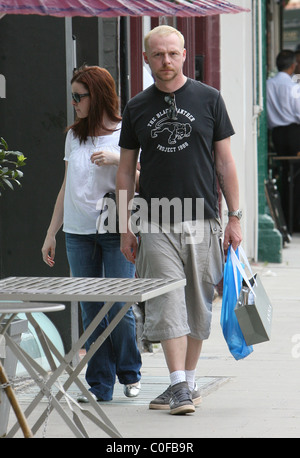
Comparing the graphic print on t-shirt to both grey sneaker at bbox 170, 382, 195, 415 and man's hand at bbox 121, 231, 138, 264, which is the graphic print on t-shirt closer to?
man's hand at bbox 121, 231, 138, 264

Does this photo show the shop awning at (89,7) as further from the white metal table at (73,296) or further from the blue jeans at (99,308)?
the blue jeans at (99,308)

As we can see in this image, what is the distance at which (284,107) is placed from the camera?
15.3 meters

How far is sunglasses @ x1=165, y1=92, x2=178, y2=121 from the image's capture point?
5.46 meters

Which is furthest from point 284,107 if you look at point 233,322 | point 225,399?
point 233,322

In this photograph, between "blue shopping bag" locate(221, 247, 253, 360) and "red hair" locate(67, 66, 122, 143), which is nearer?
"blue shopping bag" locate(221, 247, 253, 360)

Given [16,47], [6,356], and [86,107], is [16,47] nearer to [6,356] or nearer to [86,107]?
[86,107]

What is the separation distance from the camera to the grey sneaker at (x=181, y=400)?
17.9 feet

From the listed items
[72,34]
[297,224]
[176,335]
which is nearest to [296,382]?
[176,335]

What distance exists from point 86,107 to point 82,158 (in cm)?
28

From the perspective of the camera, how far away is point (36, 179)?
6871 mm

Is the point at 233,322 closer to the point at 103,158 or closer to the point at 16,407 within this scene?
the point at 103,158

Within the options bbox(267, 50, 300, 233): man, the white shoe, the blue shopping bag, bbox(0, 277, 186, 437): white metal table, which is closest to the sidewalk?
the white shoe

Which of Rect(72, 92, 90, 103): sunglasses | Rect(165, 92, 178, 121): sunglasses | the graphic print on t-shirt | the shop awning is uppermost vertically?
the shop awning

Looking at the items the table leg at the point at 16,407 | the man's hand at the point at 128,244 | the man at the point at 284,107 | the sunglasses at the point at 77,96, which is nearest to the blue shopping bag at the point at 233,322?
the man's hand at the point at 128,244
